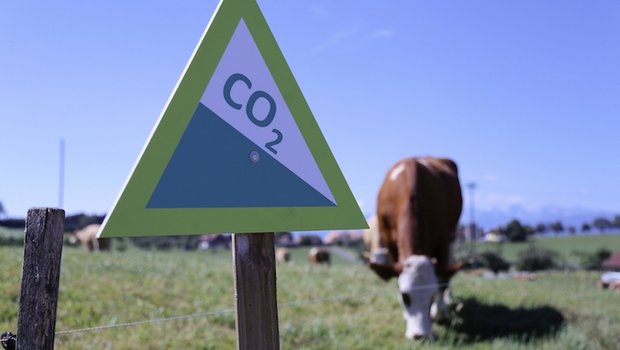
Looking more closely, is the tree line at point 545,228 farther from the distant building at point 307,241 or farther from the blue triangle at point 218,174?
the blue triangle at point 218,174

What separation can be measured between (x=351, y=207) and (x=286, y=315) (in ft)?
14.4

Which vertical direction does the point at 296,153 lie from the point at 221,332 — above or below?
above

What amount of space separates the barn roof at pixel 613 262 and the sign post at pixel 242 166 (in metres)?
78.6

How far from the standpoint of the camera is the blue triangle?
6.97ft

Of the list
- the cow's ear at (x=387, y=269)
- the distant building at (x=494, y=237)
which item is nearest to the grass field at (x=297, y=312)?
the cow's ear at (x=387, y=269)

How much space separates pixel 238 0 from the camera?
8.00 ft

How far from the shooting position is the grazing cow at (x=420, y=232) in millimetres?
6375

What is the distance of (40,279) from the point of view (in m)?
1.95

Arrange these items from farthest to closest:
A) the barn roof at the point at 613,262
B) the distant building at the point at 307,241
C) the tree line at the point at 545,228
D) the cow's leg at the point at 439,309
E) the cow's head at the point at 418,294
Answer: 1. the tree line at the point at 545,228
2. the distant building at the point at 307,241
3. the barn roof at the point at 613,262
4. the cow's leg at the point at 439,309
5. the cow's head at the point at 418,294

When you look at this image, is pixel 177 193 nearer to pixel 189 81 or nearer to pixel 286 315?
pixel 189 81

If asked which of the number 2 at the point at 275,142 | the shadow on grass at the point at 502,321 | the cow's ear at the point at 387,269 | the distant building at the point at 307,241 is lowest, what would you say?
the shadow on grass at the point at 502,321

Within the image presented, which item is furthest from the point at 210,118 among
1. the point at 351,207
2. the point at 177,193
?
the point at 351,207

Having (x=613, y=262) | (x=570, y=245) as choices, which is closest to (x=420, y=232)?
(x=613, y=262)

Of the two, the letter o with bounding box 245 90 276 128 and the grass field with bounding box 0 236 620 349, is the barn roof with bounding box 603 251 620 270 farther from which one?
the letter o with bounding box 245 90 276 128
